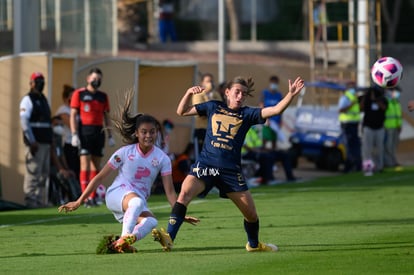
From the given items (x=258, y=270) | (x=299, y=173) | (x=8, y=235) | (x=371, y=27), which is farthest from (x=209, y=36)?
(x=258, y=270)

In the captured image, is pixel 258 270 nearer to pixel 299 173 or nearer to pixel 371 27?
pixel 299 173

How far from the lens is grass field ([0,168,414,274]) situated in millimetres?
11078

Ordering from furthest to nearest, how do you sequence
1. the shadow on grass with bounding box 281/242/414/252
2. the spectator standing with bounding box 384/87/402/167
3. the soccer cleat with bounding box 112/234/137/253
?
the spectator standing with bounding box 384/87/402/167 → the shadow on grass with bounding box 281/242/414/252 → the soccer cleat with bounding box 112/234/137/253

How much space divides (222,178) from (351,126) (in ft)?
49.3

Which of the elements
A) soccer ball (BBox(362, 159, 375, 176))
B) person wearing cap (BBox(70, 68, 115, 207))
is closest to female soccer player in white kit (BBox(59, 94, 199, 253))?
person wearing cap (BBox(70, 68, 115, 207))

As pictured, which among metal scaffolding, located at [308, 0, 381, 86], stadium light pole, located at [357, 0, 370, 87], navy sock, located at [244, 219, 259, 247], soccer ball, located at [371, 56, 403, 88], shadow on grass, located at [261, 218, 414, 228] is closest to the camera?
navy sock, located at [244, 219, 259, 247]

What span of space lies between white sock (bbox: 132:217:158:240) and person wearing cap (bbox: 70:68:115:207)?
710cm

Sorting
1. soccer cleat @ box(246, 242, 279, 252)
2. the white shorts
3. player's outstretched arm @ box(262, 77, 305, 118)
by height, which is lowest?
soccer cleat @ box(246, 242, 279, 252)

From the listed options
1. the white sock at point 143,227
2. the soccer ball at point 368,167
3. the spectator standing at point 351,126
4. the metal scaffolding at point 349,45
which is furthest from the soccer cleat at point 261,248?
the metal scaffolding at point 349,45

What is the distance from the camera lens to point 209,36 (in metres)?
→ 45.0

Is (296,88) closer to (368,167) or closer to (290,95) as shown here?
(290,95)

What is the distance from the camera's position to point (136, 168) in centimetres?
1240

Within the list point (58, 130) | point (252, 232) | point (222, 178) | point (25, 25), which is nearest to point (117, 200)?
point (222, 178)

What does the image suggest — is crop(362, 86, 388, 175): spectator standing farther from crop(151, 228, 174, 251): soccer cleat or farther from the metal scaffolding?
crop(151, 228, 174, 251): soccer cleat
